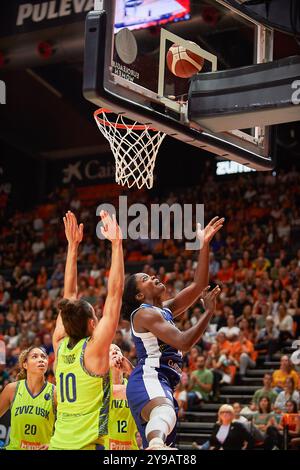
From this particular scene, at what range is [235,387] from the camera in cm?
1200

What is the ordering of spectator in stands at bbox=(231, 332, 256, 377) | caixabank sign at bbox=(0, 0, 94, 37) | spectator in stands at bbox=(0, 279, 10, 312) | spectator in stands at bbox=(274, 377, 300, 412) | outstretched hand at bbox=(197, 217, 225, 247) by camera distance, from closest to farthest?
outstretched hand at bbox=(197, 217, 225, 247) < spectator in stands at bbox=(274, 377, 300, 412) < spectator in stands at bbox=(231, 332, 256, 377) < caixabank sign at bbox=(0, 0, 94, 37) < spectator in stands at bbox=(0, 279, 10, 312)

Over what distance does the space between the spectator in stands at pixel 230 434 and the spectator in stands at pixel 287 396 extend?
67cm

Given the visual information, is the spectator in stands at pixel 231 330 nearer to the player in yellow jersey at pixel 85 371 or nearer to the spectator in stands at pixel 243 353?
the spectator in stands at pixel 243 353

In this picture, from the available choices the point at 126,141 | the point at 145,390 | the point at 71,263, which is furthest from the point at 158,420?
the point at 126,141

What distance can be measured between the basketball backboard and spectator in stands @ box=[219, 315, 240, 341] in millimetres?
6515

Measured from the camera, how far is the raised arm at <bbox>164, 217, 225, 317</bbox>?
5.70m

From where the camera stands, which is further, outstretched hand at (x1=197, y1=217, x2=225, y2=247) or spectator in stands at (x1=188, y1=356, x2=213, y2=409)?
spectator in stands at (x1=188, y1=356, x2=213, y2=409)

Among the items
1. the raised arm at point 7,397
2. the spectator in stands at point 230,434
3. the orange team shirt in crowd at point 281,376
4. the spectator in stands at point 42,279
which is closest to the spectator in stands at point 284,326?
the orange team shirt in crowd at point 281,376

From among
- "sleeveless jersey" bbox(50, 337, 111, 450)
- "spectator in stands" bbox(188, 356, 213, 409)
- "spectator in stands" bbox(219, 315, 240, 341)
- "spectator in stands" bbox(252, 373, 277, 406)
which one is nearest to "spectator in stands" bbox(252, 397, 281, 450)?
"spectator in stands" bbox(252, 373, 277, 406)

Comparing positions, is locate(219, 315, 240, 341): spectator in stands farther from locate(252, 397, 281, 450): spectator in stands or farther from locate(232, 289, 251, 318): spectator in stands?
locate(252, 397, 281, 450): spectator in stands

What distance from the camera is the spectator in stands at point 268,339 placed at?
12.4 m

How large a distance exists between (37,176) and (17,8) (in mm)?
8432

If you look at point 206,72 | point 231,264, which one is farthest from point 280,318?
point 206,72

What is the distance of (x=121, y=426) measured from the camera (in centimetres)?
622
